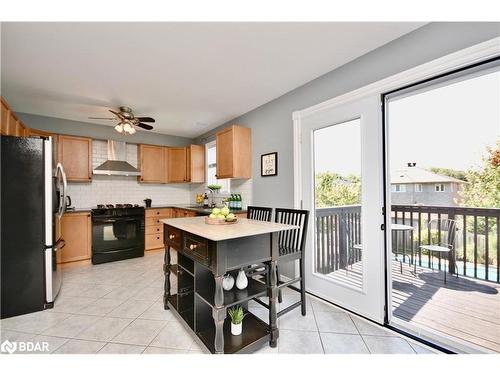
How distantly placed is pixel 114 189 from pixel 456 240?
5.79 m

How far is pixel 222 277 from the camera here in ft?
4.83

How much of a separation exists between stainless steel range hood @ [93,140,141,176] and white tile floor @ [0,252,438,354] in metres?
2.22

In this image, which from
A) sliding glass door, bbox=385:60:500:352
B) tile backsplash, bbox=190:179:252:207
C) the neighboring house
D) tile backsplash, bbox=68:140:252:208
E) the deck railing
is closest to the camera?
sliding glass door, bbox=385:60:500:352

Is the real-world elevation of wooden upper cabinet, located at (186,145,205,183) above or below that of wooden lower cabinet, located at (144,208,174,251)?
above

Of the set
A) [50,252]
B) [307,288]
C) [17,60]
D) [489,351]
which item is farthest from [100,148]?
[489,351]

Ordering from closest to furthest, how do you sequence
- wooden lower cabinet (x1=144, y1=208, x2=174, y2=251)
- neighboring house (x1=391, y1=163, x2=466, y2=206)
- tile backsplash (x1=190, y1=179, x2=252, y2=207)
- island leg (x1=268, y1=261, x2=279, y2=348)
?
island leg (x1=268, y1=261, x2=279, y2=348) → neighboring house (x1=391, y1=163, x2=466, y2=206) → tile backsplash (x1=190, y1=179, x2=252, y2=207) → wooden lower cabinet (x1=144, y1=208, x2=174, y2=251)

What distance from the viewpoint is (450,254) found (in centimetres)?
289

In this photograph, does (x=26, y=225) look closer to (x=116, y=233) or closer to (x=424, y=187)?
(x=116, y=233)

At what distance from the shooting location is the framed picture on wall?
316cm

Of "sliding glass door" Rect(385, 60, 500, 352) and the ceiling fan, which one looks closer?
"sliding glass door" Rect(385, 60, 500, 352)

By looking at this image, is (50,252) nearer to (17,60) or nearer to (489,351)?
(17,60)
